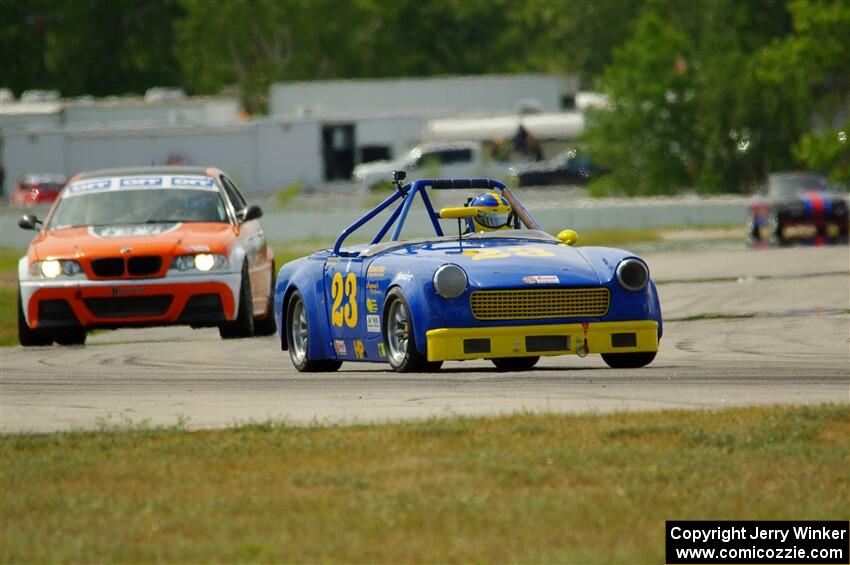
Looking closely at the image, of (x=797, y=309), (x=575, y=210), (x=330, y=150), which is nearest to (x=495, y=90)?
(x=330, y=150)

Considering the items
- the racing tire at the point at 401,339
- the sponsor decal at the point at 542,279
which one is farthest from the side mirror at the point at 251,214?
the sponsor decal at the point at 542,279

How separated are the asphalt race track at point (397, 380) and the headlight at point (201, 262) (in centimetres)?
67

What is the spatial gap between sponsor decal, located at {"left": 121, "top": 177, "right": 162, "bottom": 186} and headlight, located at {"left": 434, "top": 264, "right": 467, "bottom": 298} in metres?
5.85

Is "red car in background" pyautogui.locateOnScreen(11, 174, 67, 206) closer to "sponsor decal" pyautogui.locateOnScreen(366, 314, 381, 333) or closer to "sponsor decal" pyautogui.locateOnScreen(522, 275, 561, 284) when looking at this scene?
"sponsor decal" pyautogui.locateOnScreen(366, 314, 381, 333)

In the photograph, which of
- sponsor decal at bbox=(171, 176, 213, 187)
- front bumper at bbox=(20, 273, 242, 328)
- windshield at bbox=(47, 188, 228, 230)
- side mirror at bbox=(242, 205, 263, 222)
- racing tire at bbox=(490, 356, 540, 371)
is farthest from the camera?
sponsor decal at bbox=(171, 176, 213, 187)

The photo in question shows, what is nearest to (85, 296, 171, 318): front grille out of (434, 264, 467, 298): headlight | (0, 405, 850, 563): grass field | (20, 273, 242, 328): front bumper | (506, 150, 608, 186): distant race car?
(20, 273, 242, 328): front bumper

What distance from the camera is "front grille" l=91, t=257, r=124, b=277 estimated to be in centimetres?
1528

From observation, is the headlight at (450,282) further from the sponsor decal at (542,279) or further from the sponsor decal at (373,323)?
the sponsor decal at (373,323)

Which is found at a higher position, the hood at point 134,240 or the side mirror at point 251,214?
the side mirror at point 251,214

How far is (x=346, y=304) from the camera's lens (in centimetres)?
1262

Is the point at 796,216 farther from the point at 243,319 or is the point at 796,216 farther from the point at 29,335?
the point at 29,335

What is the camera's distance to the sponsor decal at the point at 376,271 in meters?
12.1

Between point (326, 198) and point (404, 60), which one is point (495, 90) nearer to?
point (326, 198)

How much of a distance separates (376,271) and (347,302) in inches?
20.5
